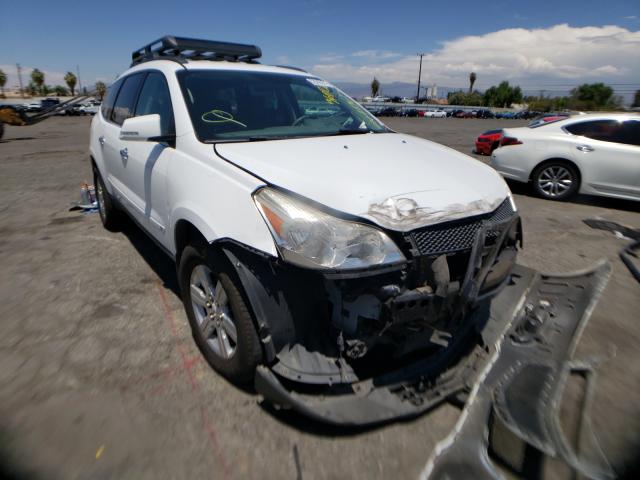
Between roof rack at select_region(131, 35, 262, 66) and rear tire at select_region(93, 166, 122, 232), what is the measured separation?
1.52 m

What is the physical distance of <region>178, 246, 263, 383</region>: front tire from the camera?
213 centimetres

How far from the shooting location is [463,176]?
7.63 feet

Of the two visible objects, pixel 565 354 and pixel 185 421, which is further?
pixel 565 354

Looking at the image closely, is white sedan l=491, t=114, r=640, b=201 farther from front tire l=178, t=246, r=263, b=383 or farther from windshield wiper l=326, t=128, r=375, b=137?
front tire l=178, t=246, r=263, b=383

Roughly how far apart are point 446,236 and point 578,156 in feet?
20.2

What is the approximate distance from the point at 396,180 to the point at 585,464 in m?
1.52

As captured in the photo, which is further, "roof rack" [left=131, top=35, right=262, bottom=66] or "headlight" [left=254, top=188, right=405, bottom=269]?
"roof rack" [left=131, top=35, right=262, bottom=66]

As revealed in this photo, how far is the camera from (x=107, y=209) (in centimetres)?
491

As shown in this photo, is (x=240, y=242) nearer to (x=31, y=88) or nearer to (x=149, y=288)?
(x=149, y=288)

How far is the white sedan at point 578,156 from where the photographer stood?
6.42 meters

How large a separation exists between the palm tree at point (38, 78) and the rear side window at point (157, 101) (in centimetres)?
10655

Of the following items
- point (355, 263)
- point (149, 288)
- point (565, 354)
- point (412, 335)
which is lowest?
point (149, 288)

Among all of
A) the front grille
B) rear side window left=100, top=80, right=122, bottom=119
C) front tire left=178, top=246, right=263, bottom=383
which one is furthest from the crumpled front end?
rear side window left=100, top=80, right=122, bottom=119

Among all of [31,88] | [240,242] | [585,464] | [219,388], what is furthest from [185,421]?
[31,88]
